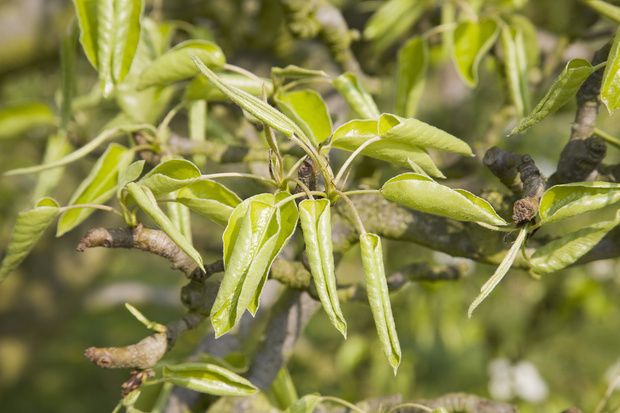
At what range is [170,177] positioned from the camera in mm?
594

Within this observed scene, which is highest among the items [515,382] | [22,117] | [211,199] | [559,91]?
[559,91]

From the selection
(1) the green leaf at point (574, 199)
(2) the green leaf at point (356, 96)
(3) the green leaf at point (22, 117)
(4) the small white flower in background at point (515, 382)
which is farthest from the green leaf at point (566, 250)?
(4) the small white flower in background at point (515, 382)

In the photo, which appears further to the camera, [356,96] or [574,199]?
[356,96]

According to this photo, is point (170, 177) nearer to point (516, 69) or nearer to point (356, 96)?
point (356, 96)

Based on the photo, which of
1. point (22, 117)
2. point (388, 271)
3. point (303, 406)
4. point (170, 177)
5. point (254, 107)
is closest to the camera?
point (254, 107)

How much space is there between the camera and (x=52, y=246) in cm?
216

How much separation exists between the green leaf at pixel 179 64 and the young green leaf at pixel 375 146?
0.79ft

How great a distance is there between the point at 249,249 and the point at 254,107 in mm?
129

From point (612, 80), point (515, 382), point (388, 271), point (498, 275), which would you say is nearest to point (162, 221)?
point (498, 275)

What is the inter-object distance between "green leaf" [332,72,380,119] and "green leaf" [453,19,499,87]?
0.22 m

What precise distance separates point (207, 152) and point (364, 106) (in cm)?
29

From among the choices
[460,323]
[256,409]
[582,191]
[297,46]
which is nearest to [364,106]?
[582,191]

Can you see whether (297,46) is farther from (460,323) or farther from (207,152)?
(460,323)

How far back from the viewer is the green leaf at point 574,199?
50 cm
